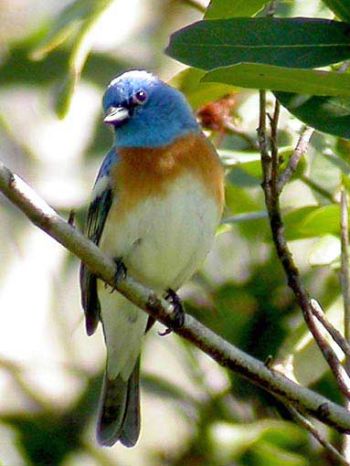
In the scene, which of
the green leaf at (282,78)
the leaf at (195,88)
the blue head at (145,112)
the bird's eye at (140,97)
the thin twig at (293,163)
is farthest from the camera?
the bird's eye at (140,97)

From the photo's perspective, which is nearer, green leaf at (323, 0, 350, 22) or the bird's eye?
green leaf at (323, 0, 350, 22)

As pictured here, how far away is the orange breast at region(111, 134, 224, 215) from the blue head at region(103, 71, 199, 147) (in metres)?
0.08

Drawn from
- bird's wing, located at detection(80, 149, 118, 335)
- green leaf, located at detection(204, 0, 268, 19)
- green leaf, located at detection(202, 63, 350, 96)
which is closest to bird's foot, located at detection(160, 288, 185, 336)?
bird's wing, located at detection(80, 149, 118, 335)

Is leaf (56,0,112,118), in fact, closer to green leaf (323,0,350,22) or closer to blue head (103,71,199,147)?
blue head (103,71,199,147)

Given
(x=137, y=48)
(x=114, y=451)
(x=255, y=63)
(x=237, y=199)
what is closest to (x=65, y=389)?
(x=114, y=451)

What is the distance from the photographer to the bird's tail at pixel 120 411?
13.8ft

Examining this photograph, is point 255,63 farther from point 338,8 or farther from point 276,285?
point 276,285

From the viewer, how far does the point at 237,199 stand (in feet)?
13.5

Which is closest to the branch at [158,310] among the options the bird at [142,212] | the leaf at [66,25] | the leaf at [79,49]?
the bird at [142,212]

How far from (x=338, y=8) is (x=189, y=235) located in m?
1.62

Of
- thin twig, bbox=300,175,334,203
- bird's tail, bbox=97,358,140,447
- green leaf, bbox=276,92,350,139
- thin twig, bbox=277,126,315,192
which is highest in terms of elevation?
green leaf, bbox=276,92,350,139

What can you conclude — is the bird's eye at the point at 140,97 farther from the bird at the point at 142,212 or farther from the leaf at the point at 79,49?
the leaf at the point at 79,49

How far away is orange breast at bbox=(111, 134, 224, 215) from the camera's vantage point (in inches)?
146

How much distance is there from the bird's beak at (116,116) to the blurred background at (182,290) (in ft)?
0.62
